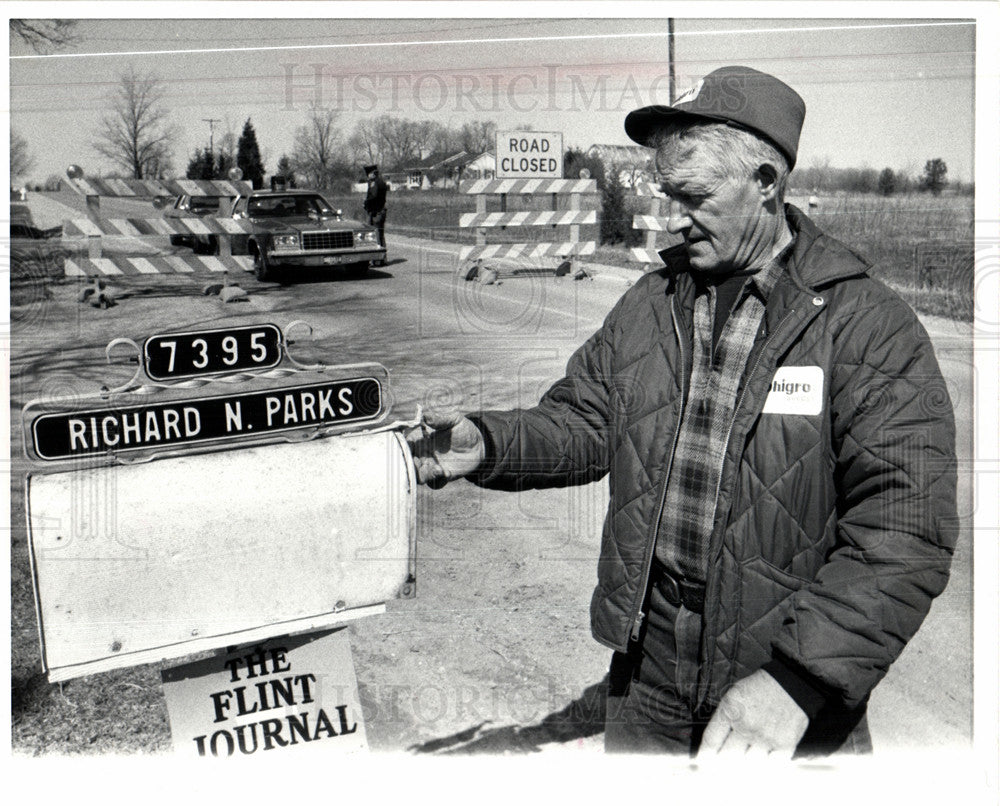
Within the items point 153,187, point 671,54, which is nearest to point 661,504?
point 671,54

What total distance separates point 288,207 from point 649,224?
860 mm

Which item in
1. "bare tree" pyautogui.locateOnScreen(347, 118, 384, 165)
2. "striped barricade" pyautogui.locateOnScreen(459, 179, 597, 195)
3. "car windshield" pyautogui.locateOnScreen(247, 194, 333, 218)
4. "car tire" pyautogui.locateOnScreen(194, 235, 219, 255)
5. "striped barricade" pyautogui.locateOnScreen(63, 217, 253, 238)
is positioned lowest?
"car tire" pyautogui.locateOnScreen(194, 235, 219, 255)

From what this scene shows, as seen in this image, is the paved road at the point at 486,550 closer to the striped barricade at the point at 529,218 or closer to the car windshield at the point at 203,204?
the striped barricade at the point at 529,218

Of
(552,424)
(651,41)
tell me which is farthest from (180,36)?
(552,424)

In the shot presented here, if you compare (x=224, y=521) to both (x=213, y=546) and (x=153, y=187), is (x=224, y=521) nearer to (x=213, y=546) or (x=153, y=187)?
(x=213, y=546)

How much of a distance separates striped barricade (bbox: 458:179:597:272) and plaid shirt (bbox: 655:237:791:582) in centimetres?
69

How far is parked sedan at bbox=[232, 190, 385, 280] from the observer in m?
2.27

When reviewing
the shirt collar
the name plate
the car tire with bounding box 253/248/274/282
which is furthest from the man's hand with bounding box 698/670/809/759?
the car tire with bounding box 253/248/274/282

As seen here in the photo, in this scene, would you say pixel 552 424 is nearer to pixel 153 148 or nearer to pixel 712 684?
pixel 712 684

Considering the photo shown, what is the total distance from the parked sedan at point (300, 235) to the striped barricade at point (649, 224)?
2.04 ft

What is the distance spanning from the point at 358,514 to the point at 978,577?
1506mm

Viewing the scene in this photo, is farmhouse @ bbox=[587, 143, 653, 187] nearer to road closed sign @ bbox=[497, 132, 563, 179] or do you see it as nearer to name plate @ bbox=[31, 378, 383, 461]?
road closed sign @ bbox=[497, 132, 563, 179]

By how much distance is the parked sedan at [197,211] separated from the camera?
2.29 metres

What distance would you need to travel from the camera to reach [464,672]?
2451mm
